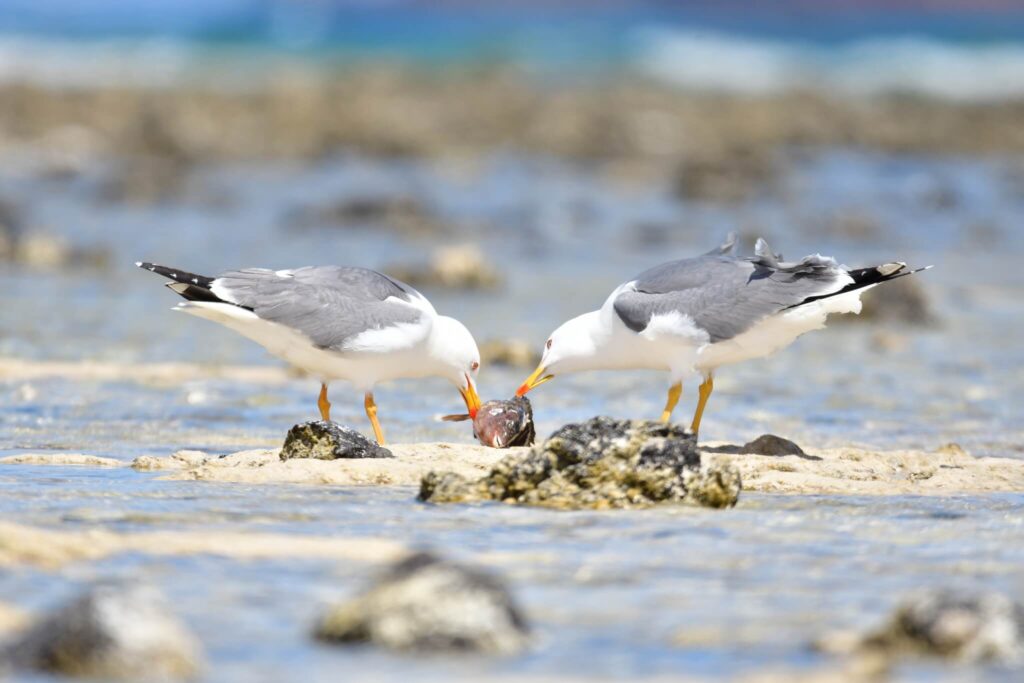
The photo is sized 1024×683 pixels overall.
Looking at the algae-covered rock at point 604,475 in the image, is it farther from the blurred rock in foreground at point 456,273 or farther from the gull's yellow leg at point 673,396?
the blurred rock in foreground at point 456,273

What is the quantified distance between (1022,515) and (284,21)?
6113cm

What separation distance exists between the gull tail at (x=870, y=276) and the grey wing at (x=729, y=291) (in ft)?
0.09

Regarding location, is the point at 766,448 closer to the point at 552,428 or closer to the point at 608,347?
the point at 608,347

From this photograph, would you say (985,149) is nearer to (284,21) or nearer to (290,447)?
(290,447)

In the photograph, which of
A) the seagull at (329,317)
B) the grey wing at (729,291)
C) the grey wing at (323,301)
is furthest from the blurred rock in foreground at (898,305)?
the grey wing at (323,301)

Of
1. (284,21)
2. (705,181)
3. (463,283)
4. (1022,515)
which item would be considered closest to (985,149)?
(705,181)

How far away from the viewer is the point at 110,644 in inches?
150

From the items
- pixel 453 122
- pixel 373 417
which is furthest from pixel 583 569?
pixel 453 122

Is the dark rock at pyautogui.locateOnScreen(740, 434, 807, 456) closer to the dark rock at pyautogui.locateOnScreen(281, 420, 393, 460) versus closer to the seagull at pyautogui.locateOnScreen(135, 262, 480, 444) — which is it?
the seagull at pyautogui.locateOnScreen(135, 262, 480, 444)

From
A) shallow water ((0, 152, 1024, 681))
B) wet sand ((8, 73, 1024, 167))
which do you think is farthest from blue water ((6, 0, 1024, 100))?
shallow water ((0, 152, 1024, 681))

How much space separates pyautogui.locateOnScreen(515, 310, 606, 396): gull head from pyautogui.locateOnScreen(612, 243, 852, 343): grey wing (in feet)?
0.78

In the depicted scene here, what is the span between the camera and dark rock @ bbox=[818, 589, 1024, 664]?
160 inches

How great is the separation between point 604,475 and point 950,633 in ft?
6.85

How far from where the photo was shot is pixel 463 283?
1495cm
